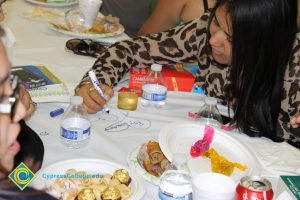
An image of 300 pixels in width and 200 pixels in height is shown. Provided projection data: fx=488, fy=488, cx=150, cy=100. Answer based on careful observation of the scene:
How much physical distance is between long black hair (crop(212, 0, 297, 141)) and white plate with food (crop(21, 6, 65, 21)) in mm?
1009

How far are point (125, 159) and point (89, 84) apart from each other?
1.22 ft

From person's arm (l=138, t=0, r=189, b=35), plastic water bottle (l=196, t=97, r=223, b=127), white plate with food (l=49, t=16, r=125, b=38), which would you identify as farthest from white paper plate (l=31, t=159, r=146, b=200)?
person's arm (l=138, t=0, r=189, b=35)

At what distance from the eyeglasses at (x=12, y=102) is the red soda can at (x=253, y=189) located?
0.52 metres

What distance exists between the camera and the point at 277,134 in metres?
1.65

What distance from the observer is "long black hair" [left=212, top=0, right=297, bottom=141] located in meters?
1.52

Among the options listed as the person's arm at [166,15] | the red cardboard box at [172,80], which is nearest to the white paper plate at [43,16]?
the person's arm at [166,15]

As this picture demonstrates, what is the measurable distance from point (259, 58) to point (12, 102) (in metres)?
1.07

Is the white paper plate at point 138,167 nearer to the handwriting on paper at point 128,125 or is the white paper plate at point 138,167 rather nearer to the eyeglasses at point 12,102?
Result: the handwriting on paper at point 128,125

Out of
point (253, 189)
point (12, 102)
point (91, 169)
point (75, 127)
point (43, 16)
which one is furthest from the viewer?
point (43, 16)

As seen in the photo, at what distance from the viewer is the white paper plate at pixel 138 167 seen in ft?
4.00

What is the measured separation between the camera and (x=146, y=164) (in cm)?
126

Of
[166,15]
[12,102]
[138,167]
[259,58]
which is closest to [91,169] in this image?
[138,167]

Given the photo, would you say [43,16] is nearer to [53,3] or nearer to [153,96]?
[53,3]

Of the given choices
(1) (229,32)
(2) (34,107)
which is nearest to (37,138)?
(2) (34,107)
